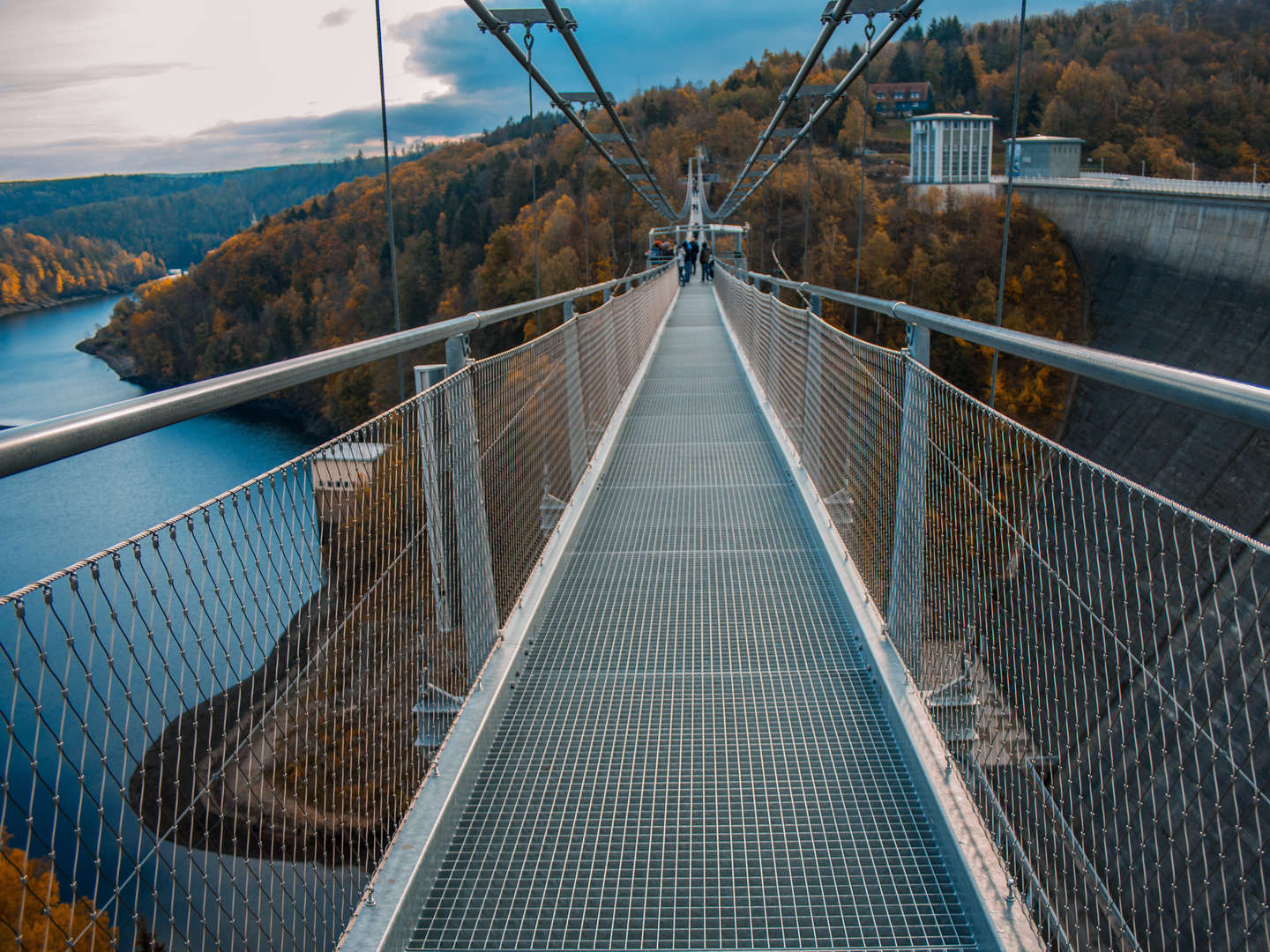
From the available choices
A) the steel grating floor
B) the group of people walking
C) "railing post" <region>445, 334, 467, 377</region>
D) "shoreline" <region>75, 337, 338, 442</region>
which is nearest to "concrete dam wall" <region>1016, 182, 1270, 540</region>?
the group of people walking

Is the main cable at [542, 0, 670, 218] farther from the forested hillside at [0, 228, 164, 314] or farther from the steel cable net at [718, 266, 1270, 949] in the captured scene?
the steel cable net at [718, 266, 1270, 949]

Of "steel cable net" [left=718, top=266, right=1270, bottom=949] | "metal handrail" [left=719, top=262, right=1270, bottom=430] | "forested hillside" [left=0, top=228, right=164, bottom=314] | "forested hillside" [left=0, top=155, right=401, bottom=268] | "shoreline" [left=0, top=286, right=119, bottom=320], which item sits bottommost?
"steel cable net" [left=718, top=266, right=1270, bottom=949]

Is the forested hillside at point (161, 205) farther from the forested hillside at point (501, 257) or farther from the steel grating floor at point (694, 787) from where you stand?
the steel grating floor at point (694, 787)

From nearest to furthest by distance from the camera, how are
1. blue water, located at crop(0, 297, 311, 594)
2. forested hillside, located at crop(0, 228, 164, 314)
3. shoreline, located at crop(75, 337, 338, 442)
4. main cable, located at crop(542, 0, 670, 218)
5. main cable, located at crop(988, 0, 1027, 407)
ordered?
main cable, located at crop(988, 0, 1027, 407)
main cable, located at crop(542, 0, 670, 218)
forested hillside, located at crop(0, 228, 164, 314)
blue water, located at crop(0, 297, 311, 594)
shoreline, located at crop(75, 337, 338, 442)

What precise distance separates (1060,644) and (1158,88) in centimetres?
5122

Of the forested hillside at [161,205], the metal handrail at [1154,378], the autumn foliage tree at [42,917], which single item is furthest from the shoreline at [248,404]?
the metal handrail at [1154,378]

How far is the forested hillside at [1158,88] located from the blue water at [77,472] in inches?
1444

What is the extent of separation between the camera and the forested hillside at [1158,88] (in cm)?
3953

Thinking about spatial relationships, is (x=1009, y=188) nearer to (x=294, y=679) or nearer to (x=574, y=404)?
(x=574, y=404)

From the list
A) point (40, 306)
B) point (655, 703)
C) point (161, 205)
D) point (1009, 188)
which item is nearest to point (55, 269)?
point (40, 306)

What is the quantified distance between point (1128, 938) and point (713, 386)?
257 inches

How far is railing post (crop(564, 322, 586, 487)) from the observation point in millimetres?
4086

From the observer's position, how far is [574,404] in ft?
14.2

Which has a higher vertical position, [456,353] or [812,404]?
[456,353]
